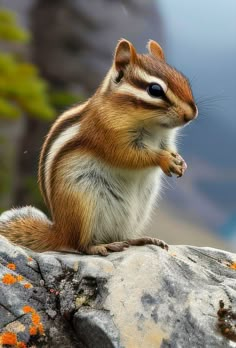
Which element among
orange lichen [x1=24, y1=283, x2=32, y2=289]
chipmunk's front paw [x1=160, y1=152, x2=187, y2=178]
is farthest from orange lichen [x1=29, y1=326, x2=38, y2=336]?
chipmunk's front paw [x1=160, y1=152, x2=187, y2=178]

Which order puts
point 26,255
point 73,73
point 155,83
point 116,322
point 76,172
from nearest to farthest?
1. point 116,322
2. point 26,255
3. point 155,83
4. point 76,172
5. point 73,73

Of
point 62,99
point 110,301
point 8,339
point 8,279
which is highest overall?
point 62,99

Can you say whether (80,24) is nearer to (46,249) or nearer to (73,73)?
(73,73)

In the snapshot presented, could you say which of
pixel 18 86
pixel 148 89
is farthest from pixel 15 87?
pixel 148 89

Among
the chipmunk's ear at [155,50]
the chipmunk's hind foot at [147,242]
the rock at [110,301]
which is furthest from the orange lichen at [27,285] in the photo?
the chipmunk's ear at [155,50]

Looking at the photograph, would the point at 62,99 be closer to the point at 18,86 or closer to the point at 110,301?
the point at 18,86

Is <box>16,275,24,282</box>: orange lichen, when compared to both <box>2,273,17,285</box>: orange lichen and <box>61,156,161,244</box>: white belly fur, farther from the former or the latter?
<box>61,156,161,244</box>: white belly fur

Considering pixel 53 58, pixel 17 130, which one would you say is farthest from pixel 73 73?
pixel 17 130
